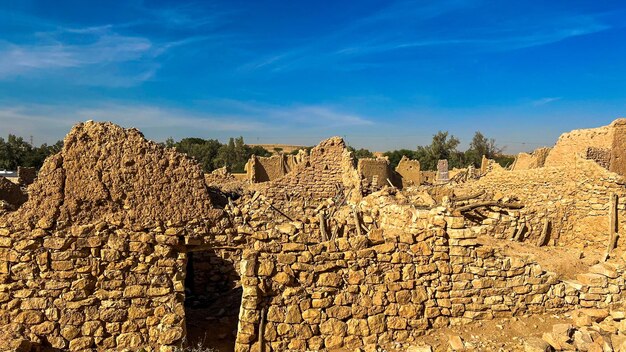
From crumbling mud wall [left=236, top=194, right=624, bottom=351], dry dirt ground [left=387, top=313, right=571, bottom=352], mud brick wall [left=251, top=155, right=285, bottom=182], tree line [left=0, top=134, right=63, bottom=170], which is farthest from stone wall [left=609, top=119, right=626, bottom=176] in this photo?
tree line [left=0, top=134, right=63, bottom=170]

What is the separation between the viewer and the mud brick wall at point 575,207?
37.1ft

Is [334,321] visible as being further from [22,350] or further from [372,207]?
[372,207]

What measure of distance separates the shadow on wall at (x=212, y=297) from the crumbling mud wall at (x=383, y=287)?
3.46 ft

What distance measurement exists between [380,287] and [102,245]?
3.42 metres

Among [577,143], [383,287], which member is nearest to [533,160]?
[577,143]

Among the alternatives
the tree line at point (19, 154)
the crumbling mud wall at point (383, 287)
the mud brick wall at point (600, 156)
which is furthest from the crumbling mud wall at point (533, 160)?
the tree line at point (19, 154)

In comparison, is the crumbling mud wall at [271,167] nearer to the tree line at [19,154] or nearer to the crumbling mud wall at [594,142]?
the crumbling mud wall at [594,142]

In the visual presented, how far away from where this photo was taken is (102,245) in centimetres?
509

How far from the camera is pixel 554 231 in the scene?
38.7 ft

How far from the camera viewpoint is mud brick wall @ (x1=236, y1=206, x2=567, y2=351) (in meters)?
5.23

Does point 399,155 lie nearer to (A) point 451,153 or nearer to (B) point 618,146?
(A) point 451,153

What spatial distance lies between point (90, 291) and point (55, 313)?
1.39 ft

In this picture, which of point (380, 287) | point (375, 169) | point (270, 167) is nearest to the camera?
point (380, 287)

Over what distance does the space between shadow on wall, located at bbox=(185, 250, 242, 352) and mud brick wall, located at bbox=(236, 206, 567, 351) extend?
41.9 inches
